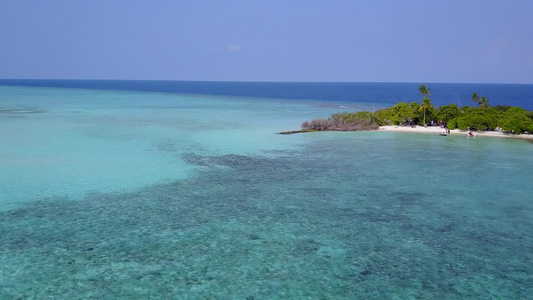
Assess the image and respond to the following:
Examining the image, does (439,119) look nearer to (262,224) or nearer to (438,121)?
(438,121)

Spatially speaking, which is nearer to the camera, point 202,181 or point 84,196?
point 84,196

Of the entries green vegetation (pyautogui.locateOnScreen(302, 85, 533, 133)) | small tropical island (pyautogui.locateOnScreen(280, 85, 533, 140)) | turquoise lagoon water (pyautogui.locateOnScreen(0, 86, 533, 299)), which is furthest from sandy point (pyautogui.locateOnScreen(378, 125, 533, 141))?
turquoise lagoon water (pyautogui.locateOnScreen(0, 86, 533, 299))

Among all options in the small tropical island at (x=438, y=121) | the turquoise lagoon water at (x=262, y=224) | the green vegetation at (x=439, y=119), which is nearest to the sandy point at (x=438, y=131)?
the small tropical island at (x=438, y=121)

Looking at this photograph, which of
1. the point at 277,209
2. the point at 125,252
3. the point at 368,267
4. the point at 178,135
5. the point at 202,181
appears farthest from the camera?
the point at 178,135

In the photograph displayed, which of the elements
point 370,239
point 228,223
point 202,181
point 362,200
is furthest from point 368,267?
point 202,181

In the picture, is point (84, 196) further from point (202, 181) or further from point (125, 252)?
point (125, 252)

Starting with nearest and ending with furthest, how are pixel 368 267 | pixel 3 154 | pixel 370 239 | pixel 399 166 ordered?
pixel 368 267 < pixel 370 239 < pixel 399 166 < pixel 3 154

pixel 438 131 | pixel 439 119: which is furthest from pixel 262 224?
pixel 439 119

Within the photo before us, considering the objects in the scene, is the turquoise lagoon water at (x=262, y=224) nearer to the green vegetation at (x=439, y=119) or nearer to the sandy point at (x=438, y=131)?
the sandy point at (x=438, y=131)
